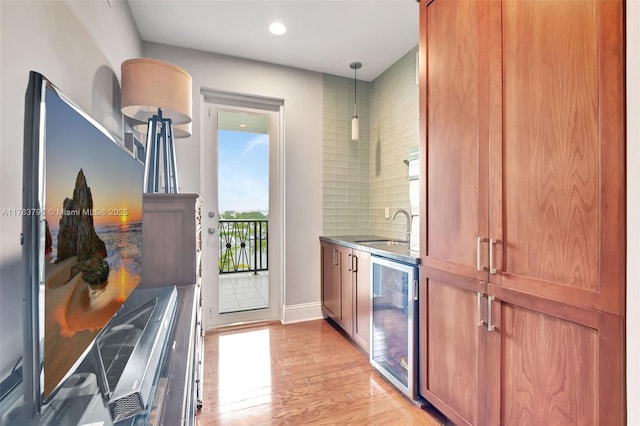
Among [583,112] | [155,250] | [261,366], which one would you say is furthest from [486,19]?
[261,366]

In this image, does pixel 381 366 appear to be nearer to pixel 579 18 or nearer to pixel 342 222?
pixel 342 222

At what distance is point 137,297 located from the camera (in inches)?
52.4

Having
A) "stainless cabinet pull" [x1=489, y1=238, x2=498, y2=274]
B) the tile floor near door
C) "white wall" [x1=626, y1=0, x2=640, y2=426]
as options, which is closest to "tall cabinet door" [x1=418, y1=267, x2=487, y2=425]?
"stainless cabinet pull" [x1=489, y1=238, x2=498, y2=274]

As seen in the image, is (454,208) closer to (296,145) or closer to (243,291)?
(296,145)

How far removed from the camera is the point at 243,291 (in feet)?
10.3

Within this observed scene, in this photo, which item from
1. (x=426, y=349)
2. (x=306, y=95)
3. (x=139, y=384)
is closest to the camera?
(x=139, y=384)

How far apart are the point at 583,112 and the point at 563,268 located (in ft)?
1.80

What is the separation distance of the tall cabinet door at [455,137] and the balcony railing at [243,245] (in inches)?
74.7

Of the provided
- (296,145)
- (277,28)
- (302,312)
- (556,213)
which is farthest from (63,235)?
(302,312)

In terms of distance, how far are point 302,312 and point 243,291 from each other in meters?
0.67

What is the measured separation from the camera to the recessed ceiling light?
7.77 feet

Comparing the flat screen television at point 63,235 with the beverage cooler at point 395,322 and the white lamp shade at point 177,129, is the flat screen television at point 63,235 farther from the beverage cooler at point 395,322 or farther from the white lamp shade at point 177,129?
the beverage cooler at point 395,322

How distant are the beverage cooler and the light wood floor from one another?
0.11 metres

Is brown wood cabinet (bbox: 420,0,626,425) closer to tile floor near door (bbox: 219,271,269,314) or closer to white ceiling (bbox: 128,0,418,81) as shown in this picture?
white ceiling (bbox: 128,0,418,81)
